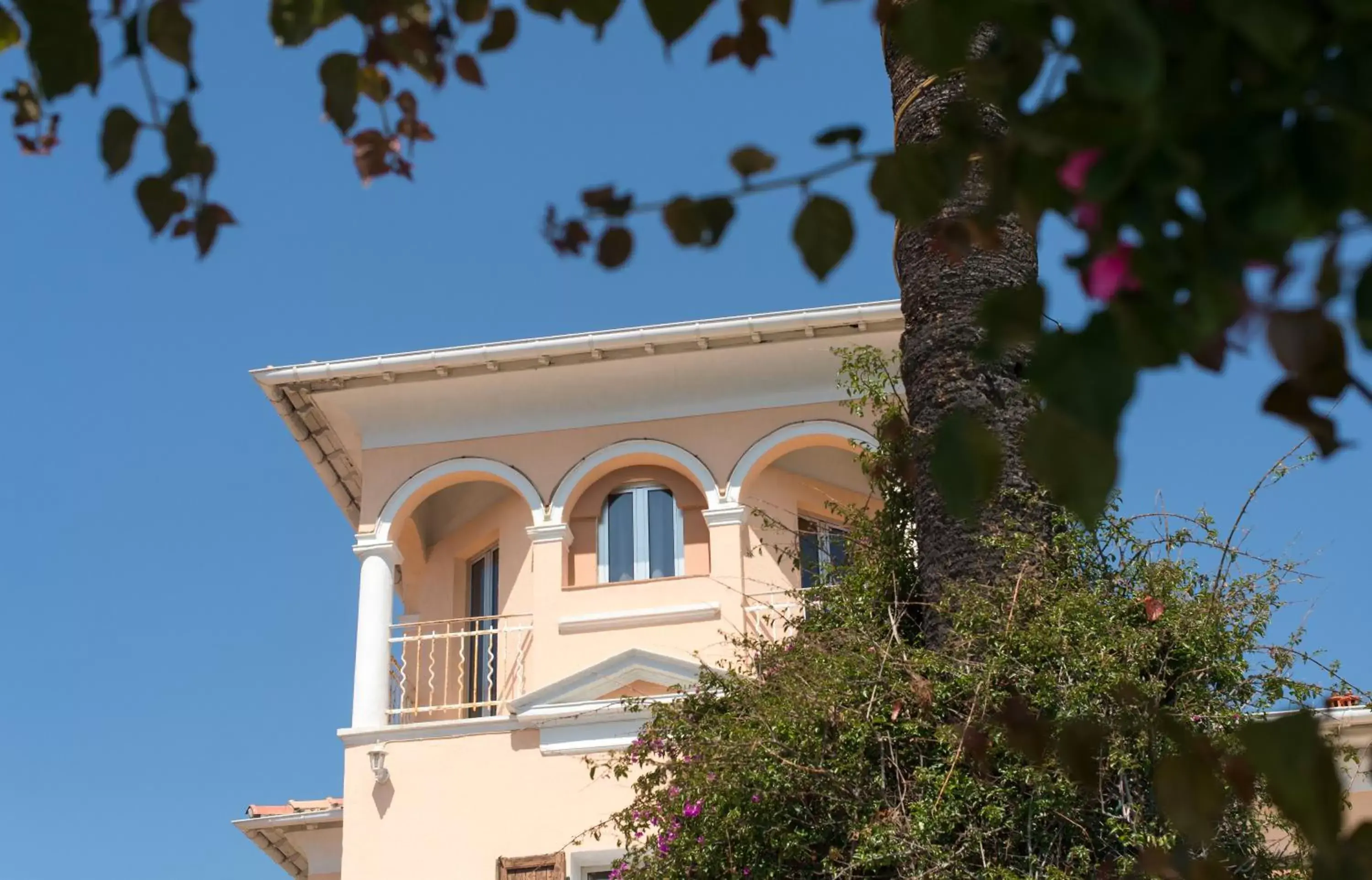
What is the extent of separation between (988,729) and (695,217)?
3.30 m

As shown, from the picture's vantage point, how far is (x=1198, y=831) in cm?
208

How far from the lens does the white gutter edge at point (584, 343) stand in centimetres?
1391

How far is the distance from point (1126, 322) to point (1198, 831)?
76 cm

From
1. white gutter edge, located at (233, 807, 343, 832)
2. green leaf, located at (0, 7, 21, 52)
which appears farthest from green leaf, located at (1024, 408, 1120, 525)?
white gutter edge, located at (233, 807, 343, 832)

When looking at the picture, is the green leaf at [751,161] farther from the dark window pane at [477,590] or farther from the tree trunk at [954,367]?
the dark window pane at [477,590]

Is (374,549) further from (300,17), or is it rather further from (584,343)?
(300,17)

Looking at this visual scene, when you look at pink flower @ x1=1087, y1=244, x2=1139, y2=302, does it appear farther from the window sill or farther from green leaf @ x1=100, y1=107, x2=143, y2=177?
the window sill

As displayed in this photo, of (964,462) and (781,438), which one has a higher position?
(781,438)

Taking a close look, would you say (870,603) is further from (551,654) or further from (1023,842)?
(551,654)

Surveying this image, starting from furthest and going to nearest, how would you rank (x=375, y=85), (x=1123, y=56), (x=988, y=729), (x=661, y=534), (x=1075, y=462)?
1. (x=661, y=534)
2. (x=988, y=729)
3. (x=375, y=85)
4. (x=1075, y=462)
5. (x=1123, y=56)

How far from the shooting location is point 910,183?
2188mm

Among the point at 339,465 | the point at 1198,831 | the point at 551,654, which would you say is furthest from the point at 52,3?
the point at 339,465

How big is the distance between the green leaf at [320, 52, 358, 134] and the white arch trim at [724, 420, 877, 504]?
11.8 meters

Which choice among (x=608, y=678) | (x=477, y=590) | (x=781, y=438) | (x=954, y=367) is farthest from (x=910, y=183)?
(x=477, y=590)
